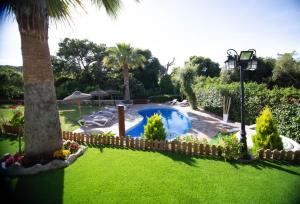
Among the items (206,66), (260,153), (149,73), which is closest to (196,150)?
(260,153)

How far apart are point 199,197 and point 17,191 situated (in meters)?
4.46

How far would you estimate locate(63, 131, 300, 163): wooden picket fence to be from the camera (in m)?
6.32

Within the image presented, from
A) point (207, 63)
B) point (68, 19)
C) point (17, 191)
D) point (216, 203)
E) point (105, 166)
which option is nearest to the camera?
point (216, 203)

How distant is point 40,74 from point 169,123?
513 inches

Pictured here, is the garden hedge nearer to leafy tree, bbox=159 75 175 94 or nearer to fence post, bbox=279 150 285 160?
fence post, bbox=279 150 285 160

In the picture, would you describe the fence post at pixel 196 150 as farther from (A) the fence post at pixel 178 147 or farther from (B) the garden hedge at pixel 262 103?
(B) the garden hedge at pixel 262 103

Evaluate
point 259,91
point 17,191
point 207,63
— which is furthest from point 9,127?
point 207,63

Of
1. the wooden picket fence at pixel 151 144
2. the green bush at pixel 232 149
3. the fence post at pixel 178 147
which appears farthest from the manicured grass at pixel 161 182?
the fence post at pixel 178 147

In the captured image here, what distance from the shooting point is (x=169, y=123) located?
58.2 ft

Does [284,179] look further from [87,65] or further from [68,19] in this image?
[87,65]

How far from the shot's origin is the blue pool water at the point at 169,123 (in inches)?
533

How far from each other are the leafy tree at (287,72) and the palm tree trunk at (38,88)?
2758 centimetres

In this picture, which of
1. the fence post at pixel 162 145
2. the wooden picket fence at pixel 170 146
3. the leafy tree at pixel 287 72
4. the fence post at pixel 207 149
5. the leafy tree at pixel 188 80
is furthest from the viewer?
the leafy tree at pixel 287 72

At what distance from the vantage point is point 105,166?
6184mm
